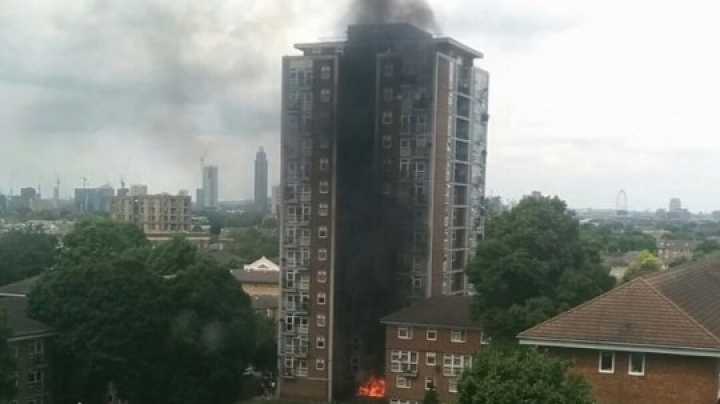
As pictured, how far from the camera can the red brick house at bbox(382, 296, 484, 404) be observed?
31141 millimetres

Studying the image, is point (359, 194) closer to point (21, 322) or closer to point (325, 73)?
point (325, 73)

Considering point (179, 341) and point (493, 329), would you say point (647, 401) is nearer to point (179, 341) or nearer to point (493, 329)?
point (493, 329)

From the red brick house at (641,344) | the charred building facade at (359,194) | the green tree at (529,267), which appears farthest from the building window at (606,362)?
the charred building facade at (359,194)

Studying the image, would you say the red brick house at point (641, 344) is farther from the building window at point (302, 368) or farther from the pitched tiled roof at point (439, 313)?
the building window at point (302, 368)

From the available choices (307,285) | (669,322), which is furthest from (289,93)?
(669,322)

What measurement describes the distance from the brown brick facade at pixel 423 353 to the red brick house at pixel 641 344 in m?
14.6

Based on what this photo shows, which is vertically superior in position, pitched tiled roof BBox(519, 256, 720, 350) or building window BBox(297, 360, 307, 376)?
pitched tiled roof BBox(519, 256, 720, 350)

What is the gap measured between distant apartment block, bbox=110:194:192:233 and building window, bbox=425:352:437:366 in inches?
1857

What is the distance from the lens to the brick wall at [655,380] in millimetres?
15180

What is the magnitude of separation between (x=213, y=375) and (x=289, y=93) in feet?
40.8

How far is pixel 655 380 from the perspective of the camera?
15477 millimetres

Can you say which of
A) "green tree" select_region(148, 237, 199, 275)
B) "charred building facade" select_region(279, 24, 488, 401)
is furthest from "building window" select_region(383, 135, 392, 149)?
"green tree" select_region(148, 237, 199, 275)

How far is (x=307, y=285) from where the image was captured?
35781mm

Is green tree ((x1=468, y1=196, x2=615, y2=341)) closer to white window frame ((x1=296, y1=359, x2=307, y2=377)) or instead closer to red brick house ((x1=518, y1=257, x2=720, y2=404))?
red brick house ((x1=518, y1=257, x2=720, y2=404))
